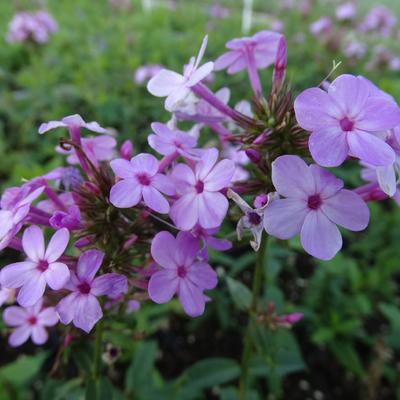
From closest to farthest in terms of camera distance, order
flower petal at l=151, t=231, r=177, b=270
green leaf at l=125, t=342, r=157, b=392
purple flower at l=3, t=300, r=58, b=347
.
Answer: flower petal at l=151, t=231, r=177, b=270
purple flower at l=3, t=300, r=58, b=347
green leaf at l=125, t=342, r=157, b=392

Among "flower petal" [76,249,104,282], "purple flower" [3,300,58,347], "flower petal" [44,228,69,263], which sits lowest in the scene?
"purple flower" [3,300,58,347]

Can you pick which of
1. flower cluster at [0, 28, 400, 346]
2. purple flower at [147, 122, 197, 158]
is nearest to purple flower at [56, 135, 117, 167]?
flower cluster at [0, 28, 400, 346]

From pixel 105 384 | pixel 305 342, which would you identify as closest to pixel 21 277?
pixel 105 384

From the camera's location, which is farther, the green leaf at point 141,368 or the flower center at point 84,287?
the green leaf at point 141,368

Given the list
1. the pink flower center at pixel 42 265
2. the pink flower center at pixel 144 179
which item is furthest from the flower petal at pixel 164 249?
the pink flower center at pixel 42 265

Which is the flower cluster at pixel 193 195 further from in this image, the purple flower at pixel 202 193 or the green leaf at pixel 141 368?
the green leaf at pixel 141 368

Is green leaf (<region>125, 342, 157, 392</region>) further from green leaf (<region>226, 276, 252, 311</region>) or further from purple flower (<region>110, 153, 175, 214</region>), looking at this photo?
purple flower (<region>110, 153, 175, 214</region>)

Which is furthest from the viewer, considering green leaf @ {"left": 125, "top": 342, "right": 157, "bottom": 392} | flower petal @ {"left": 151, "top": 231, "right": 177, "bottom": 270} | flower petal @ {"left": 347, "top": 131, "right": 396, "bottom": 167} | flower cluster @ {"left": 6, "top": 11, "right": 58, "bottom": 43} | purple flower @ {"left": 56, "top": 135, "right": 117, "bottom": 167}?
flower cluster @ {"left": 6, "top": 11, "right": 58, "bottom": 43}

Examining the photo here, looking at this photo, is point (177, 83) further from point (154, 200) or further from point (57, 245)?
point (57, 245)

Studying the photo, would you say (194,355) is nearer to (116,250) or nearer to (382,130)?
(116,250)
